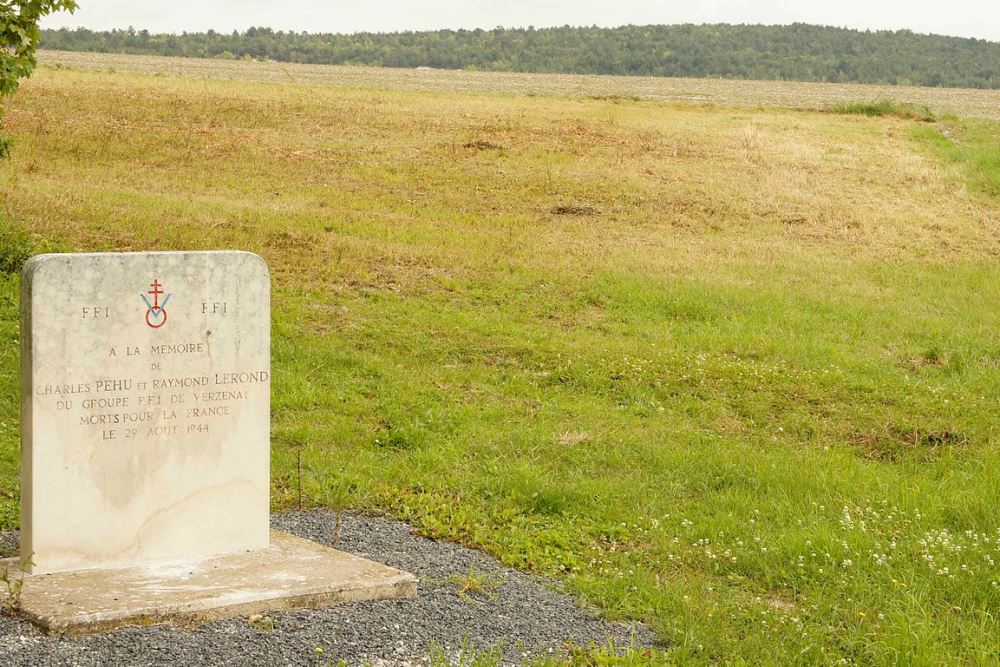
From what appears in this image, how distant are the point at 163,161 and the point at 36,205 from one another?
21.2 feet

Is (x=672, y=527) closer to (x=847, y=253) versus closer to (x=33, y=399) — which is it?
(x=33, y=399)

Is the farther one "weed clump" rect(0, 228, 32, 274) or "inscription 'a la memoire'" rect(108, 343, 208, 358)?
"weed clump" rect(0, 228, 32, 274)

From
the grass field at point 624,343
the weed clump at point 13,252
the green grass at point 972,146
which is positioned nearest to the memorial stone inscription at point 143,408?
the grass field at point 624,343

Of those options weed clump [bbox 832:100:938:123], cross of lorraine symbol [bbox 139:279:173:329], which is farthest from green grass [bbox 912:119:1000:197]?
cross of lorraine symbol [bbox 139:279:173:329]

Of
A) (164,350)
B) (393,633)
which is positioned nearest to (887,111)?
(164,350)

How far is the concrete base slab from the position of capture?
17.8ft

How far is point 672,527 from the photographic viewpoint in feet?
25.2

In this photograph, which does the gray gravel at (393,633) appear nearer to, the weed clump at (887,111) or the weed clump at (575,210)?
the weed clump at (575,210)

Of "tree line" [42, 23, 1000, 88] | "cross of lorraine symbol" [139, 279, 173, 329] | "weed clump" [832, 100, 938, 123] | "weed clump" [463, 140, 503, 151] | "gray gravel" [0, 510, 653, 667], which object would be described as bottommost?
"gray gravel" [0, 510, 653, 667]

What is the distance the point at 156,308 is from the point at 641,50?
119043 millimetres

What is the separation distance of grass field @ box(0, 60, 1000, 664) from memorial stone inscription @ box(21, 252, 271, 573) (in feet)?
4.57

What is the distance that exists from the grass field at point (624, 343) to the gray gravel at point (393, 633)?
1.17ft

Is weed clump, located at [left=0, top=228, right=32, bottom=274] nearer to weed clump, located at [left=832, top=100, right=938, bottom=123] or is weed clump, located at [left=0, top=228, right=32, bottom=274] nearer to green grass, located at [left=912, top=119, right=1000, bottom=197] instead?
green grass, located at [left=912, top=119, right=1000, bottom=197]

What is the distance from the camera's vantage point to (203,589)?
587 centimetres
